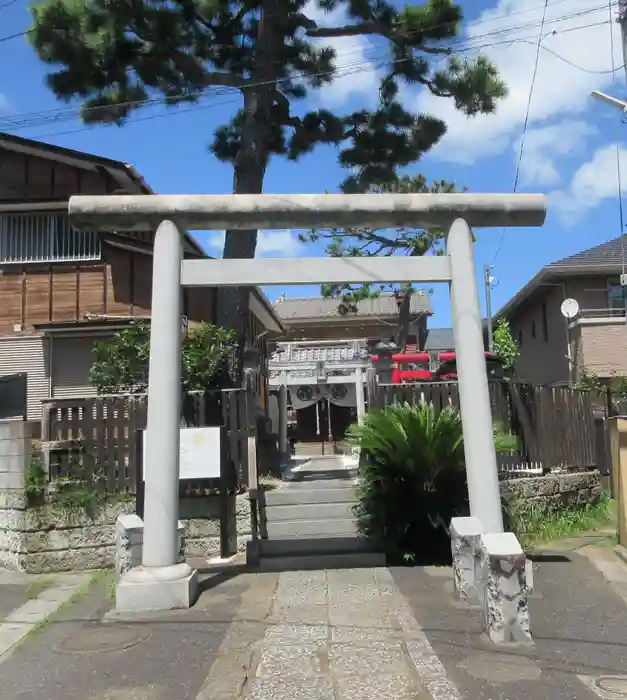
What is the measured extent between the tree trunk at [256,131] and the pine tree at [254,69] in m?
0.02

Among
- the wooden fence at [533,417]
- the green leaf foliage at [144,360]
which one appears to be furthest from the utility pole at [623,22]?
the green leaf foliage at [144,360]

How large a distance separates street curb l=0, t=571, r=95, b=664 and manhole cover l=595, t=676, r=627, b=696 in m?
4.29

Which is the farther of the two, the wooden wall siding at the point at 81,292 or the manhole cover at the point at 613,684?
the wooden wall siding at the point at 81,292

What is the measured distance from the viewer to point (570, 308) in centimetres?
1803

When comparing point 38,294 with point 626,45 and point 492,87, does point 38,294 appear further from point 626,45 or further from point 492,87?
point 626,45

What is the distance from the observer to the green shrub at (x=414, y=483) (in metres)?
7.84

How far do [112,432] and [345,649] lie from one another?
4.87 m

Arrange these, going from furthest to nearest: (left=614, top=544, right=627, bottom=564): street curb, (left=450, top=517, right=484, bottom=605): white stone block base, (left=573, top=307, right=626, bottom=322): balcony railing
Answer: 1. (left=573, top=307, right=626, bottom=322): balcony railing
2. (left=614, top=544, right=627, bottom=564): street curb
3. (left=450, top=517, right=484, bottom=605): white stone block base

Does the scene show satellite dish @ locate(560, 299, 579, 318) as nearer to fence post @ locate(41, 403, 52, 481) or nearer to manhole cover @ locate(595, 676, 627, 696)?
fence post @ locate(41, 403, 52, 481)

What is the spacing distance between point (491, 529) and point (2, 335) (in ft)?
37.0

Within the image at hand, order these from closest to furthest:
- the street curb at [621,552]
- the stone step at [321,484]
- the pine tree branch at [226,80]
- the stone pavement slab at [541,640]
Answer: the stone pavement slab at [541,640] < the street curb at [621,552] < the stone step at [321,484] < the pine tree branch at [226,80]

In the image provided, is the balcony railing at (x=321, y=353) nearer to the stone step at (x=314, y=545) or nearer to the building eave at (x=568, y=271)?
the building eave at (x=568, y=271)

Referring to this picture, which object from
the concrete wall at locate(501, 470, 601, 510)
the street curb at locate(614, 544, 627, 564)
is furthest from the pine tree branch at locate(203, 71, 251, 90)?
the street curb at locate(614, 544, 627, 564)

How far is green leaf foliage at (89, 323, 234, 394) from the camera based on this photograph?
997 cm
